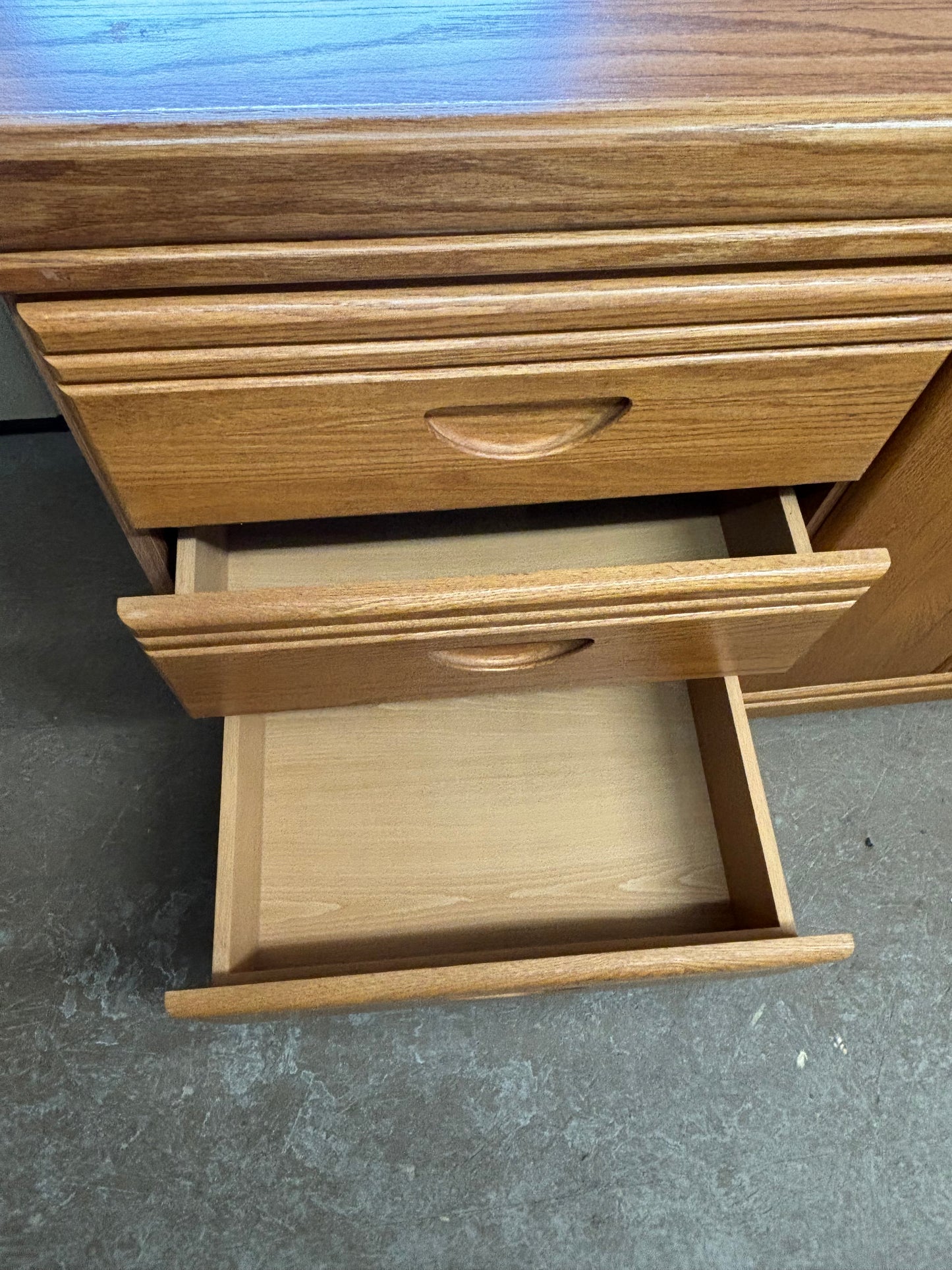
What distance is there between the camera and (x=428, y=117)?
1.08 ft

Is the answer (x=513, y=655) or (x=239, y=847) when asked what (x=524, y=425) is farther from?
(x=239, y=847)

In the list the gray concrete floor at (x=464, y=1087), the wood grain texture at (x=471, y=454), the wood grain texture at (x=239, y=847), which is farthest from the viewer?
the gray concrete floor at (x=464, y=1087)

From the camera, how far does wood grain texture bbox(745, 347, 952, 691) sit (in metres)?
0.53

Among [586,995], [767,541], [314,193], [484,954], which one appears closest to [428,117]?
[314,193]

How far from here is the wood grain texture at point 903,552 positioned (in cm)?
53

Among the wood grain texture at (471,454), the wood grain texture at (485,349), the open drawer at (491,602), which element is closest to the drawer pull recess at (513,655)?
the open drawer at (491,602)

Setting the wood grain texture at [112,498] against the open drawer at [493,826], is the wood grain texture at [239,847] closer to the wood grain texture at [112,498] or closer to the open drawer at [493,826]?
the open drawer at [493,826]

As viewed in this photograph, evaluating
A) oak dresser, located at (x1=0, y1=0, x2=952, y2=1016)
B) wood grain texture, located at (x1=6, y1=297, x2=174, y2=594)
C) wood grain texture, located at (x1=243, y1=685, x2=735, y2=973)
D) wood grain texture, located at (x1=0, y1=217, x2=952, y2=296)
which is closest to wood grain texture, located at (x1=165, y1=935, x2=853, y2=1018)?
oak dresser, located at (x1=0, y1=0, x2=952, y2=1016)

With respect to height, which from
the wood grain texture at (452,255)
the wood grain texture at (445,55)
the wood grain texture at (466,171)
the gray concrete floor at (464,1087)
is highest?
the wood grain texture at (445,55)

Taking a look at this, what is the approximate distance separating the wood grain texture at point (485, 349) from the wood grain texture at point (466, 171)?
5 cm

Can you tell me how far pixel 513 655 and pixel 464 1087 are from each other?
393 mm

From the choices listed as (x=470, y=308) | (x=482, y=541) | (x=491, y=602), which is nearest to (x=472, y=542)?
(x=482, y=541)

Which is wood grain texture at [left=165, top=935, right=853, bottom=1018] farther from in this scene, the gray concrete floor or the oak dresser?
the gray concrete floor

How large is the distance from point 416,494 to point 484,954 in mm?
300
